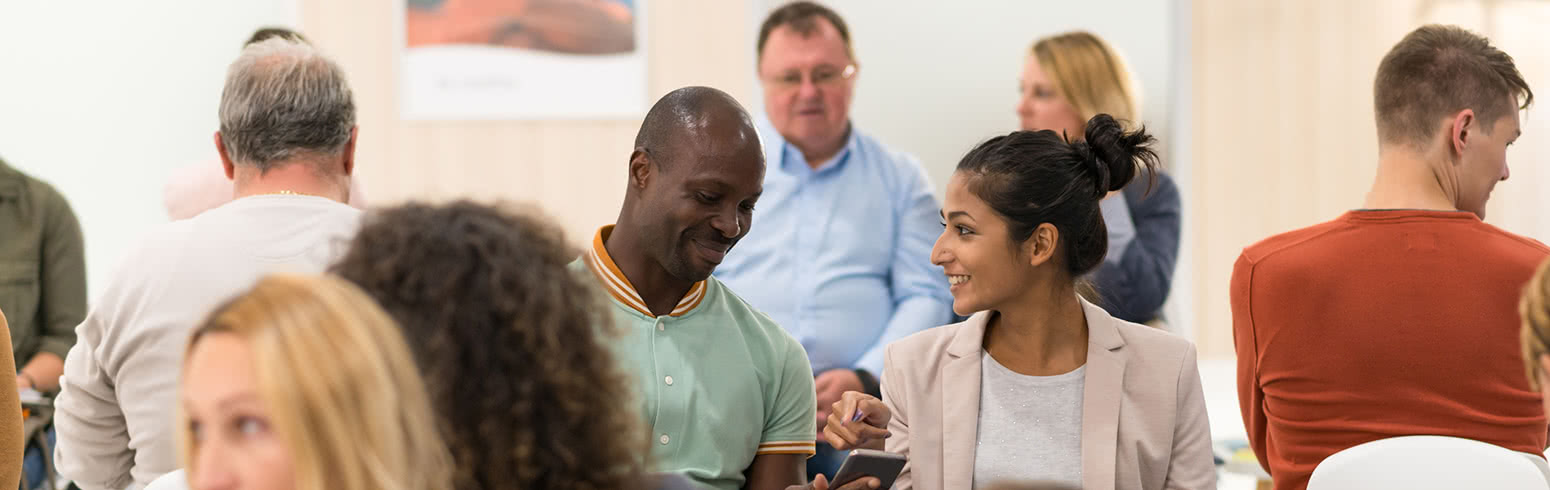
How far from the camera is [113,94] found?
5305mm

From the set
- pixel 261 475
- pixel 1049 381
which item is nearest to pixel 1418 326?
pixel 1049 381

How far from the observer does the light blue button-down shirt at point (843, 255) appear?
3.18 m

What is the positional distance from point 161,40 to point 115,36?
16cm

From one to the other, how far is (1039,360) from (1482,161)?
807mm

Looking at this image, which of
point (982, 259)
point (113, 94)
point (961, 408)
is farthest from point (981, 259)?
point (113, 94)

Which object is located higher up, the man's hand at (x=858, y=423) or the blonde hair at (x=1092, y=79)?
the blonde hair at (x=1092, y=79)

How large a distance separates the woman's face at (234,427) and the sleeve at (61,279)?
8.38ft

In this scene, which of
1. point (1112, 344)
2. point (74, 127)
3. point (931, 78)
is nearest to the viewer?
point (1112, 344)

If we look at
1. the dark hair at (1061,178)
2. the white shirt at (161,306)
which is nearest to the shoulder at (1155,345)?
the dark hair at (1061,178)

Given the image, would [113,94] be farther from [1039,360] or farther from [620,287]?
[1039,360]

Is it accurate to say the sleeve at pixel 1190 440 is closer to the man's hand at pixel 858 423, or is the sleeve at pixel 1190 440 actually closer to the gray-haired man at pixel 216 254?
the man's hand at pixel 858 423

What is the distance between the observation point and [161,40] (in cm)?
534

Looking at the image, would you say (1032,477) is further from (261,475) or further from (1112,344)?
(261,475)

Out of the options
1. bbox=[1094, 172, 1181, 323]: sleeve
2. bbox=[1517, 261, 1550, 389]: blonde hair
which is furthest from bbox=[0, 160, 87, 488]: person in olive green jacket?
bbox=[1517, 261, 1550, 389]: blonde hair
